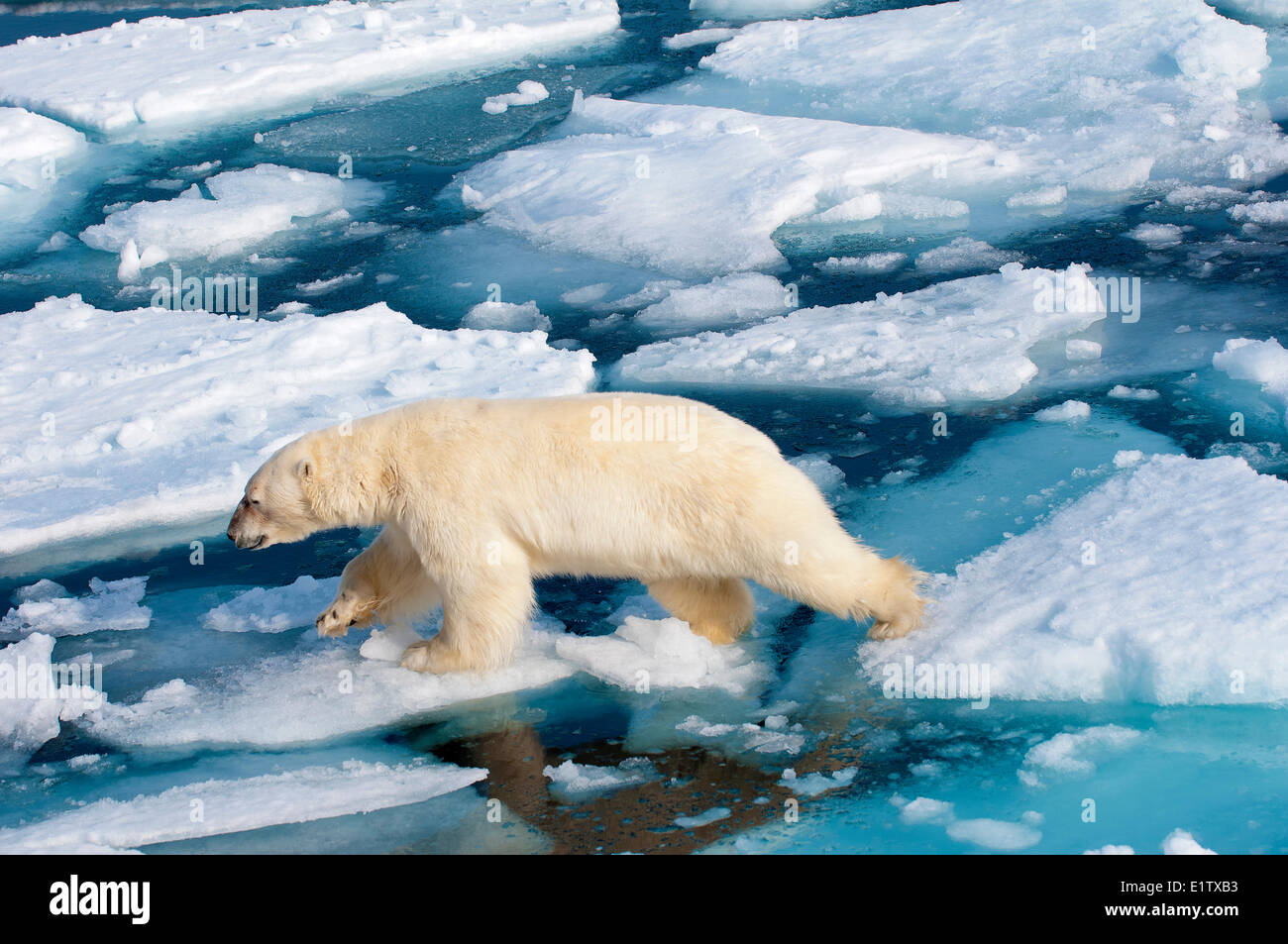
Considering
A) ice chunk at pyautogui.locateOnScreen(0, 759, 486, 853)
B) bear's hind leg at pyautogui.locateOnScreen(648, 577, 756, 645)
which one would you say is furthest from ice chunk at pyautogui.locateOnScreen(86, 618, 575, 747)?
bear's hind leg at pyautogui.locateOnScreen(648, 577, 756, 645)

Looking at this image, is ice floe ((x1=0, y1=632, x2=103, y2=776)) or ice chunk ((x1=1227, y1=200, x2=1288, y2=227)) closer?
ice floe ((x1=0, y1=632, x2=103, y2=776))

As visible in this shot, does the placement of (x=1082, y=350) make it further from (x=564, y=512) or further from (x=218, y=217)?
(x=218, y=217)

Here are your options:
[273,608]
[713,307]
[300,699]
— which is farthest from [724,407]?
[300,699]

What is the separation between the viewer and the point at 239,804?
3.38 m

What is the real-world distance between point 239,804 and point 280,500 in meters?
1.08

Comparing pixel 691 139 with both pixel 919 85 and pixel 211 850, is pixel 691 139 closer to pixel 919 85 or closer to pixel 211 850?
pixel 919 85

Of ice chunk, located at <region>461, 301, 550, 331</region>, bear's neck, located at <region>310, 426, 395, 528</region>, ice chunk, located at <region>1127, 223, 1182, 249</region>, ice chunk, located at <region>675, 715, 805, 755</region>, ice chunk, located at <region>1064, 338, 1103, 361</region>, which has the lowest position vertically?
ice chunk, located at <region>675, 715, 805, 755</region>

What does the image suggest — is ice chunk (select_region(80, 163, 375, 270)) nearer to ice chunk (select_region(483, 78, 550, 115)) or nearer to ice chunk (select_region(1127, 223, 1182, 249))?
ice chunk (select_region(483, 78, 550, 115))

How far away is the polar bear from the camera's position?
373 cm

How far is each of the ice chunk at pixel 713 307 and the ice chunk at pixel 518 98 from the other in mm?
4799

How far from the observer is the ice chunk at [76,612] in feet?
14.9

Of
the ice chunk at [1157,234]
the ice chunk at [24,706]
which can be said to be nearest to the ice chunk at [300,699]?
the ice chunk at [24,706]

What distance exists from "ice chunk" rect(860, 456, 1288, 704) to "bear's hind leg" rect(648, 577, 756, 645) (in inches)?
16.4

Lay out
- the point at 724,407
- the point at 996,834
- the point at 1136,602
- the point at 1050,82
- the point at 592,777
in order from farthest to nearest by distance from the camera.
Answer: the point at 1050,82 → the point at 724,407 → the point at 1136,602 → the point at 592,777 → the point at 996,834
